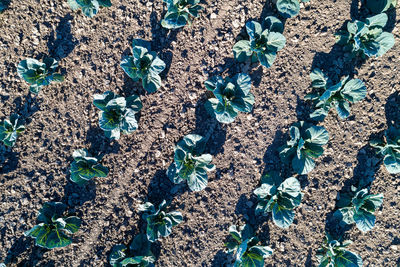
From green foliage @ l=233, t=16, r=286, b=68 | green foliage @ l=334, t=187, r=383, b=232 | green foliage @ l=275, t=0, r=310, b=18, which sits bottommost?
green foliage @ l=334, t=187, r=383, b=232

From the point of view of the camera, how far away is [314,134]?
4.41m

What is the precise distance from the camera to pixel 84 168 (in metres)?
4.43

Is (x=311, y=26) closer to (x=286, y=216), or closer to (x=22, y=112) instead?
(x=286, y=216)

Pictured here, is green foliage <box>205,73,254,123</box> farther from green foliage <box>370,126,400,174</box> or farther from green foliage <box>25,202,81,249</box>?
green foliage <box>25,202,81,249</box>

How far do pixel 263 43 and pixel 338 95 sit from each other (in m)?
1.50

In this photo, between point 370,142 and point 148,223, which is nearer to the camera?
point 148,223

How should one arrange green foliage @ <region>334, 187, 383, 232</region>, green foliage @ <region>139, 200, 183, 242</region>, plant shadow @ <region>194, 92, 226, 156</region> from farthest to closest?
1. plant shadow @ <region>194, 92, 226, 156</region>
2. green foliage @ <region>334, 187, 383, 232</region>
3. green foliage @ <region>139, 200, 183, 242</region>

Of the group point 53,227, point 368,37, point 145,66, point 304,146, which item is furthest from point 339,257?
point 53,227

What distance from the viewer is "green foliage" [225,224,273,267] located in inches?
172

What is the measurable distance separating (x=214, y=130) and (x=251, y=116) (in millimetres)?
661

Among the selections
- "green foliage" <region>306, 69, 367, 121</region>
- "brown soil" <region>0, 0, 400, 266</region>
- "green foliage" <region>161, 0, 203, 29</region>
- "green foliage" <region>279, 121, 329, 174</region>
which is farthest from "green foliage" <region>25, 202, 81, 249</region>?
"green foliage" <region>306, 69, 367, 121</region>

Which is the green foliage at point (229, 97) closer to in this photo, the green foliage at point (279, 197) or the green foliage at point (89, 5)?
the green foliage at point (279, 197)

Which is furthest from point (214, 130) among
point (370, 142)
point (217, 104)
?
point (370, 142)

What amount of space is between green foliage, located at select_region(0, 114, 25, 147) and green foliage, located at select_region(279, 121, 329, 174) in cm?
431
